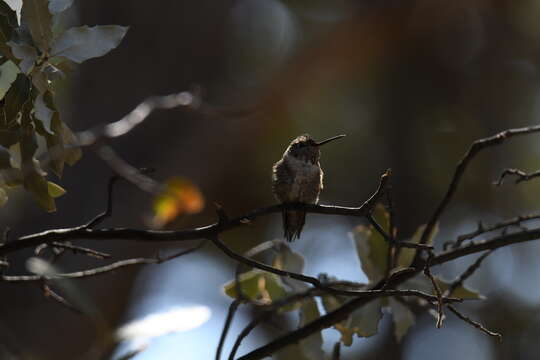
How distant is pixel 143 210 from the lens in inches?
176

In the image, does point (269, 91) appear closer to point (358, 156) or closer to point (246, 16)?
point (358, 156)

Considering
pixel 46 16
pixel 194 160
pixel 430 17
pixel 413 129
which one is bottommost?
pixel 46 16

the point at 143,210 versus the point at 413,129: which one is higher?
the point at 413,129

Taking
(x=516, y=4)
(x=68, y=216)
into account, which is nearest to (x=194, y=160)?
(x=68, y=216)

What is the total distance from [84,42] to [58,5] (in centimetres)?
11

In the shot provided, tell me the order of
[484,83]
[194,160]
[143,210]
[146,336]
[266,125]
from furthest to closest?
[484,83]
[266,125]
[194,160]
[143,210]
[146,336]

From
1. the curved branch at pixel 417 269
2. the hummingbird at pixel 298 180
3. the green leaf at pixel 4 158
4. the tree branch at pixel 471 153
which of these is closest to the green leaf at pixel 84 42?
the green leaf at pixel 4 158

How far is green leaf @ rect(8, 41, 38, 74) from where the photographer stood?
134 centimetres

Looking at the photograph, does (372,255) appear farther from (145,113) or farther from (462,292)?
(145,113)

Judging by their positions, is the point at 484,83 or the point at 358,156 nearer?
the point at 358,156

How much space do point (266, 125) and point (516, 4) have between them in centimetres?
266

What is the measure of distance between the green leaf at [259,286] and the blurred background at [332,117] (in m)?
2.31

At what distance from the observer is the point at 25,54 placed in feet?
4.47

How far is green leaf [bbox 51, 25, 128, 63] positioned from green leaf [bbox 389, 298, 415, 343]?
0.96m
